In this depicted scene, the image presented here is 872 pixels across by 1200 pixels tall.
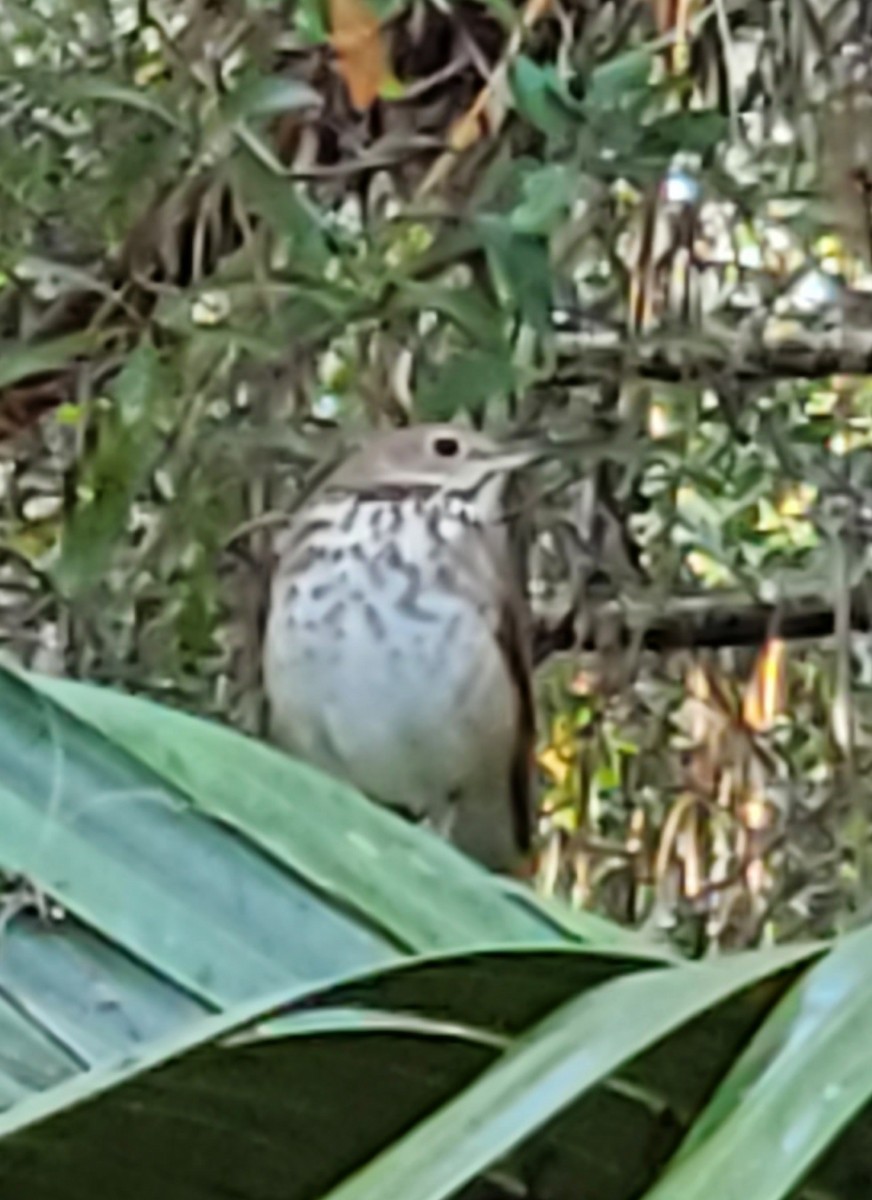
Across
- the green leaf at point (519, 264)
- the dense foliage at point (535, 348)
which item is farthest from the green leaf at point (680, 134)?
the green leaf at point (519, 264)

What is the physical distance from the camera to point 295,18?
5.96 feet

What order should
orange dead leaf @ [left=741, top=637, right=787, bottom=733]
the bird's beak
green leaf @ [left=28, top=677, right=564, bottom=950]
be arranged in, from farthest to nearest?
orange dead leaf @ [left=741, top=637, right=787, bottom=733] → the bird's beak → green leaf @ [left=28, top=677, right=564, bottom=950]

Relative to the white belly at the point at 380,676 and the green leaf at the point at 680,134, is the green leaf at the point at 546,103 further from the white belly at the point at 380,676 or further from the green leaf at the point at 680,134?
the white belly at the point at 380,676

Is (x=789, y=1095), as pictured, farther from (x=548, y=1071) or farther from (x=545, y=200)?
(x=545, y=200)

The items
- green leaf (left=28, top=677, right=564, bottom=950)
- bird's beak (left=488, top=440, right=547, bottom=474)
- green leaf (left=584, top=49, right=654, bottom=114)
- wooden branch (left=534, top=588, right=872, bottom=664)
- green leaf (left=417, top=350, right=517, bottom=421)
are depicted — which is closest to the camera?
green leaf (left=28, top=677, right=564, bottom=950)

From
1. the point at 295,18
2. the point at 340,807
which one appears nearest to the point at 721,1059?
the point at 340,807

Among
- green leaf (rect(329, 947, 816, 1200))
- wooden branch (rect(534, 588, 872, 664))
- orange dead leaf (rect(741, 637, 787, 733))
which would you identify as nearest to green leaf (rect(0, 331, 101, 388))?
wooden branch (rect(534, 588, 872, 664))

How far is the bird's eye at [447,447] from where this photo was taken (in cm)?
195

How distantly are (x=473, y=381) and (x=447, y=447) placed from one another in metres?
0.38

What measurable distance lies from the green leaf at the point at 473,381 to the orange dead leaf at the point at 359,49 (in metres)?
0.26

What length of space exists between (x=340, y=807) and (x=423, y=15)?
4.93 feet

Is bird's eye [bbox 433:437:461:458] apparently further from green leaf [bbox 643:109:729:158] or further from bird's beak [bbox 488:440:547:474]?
green leaf [bbox 643:109:729:158]

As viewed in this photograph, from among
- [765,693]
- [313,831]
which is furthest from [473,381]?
[313,831]

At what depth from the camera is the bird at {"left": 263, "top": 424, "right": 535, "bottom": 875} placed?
6.34ft
